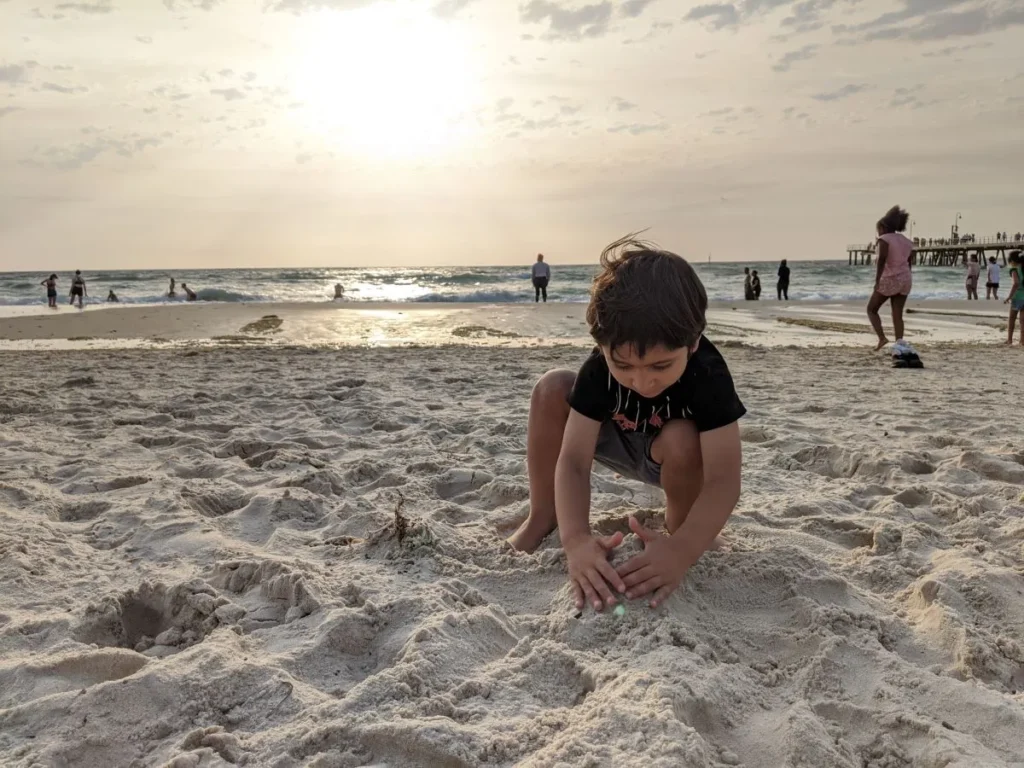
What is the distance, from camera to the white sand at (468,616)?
1.43 metres

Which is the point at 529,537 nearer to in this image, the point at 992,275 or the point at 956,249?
the point at 992,275

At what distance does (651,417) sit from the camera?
214 centimetres

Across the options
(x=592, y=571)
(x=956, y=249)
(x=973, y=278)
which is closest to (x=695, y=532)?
(x=592, y=571)

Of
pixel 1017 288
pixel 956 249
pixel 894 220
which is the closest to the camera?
pixel 894 220

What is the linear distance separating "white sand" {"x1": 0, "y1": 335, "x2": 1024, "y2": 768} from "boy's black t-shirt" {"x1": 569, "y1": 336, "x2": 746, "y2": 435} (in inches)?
15.3

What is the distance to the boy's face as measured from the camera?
Result: 6.02 feet

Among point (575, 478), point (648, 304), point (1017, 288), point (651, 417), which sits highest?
point (1017, 288)

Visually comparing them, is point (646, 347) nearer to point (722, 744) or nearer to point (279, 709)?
point (722, 744)

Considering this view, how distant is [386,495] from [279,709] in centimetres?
145

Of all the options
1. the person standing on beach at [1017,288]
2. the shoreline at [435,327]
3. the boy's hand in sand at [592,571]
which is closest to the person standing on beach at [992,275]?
the shoreline at [435,327]

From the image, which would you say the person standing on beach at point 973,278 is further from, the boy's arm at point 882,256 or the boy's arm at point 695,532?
the boy's arm at point 695,532

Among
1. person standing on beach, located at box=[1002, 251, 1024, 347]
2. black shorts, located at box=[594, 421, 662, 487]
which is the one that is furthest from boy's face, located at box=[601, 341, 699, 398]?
person standing on beach, located at box=[1002, 251, 1024, 347]

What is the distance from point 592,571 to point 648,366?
560mm

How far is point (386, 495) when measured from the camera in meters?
2.96
